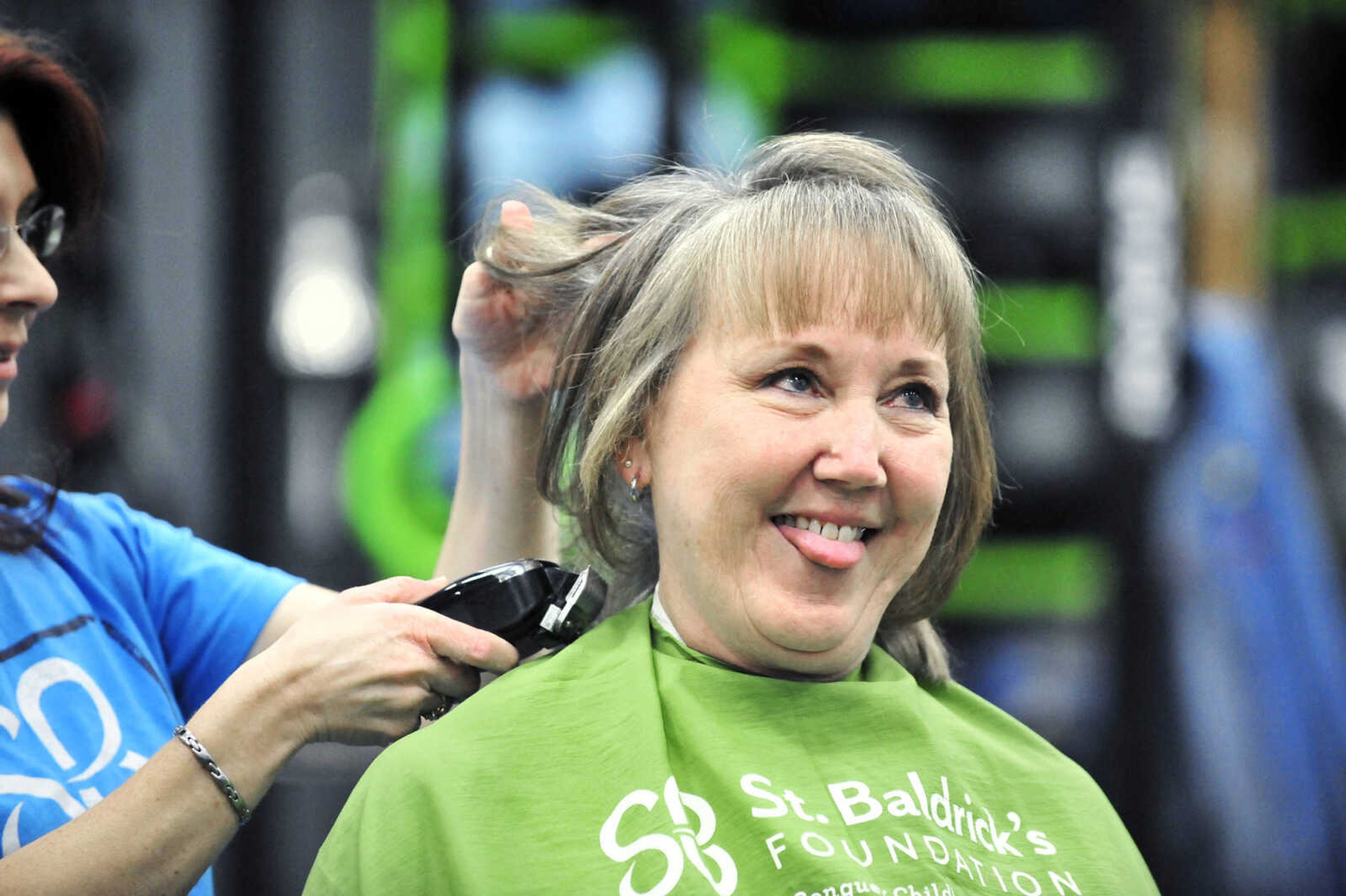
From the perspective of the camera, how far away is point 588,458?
1.71 m

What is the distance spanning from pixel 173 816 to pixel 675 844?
1.75 ft

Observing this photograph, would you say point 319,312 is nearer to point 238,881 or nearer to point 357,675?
point 238,881

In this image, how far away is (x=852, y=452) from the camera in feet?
4.99

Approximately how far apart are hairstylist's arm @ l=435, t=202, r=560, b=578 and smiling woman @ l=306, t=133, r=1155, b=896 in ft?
0.36

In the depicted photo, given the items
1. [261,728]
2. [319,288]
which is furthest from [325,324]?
[261,728]

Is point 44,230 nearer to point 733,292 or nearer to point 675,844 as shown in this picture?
point 733,292

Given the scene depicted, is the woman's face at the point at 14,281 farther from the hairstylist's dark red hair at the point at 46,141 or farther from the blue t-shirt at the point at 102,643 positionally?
the blue t-shirt at the point at 102,643

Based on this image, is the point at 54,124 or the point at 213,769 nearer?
the point at 213,769

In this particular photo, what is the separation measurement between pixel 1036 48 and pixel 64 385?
3103 mm

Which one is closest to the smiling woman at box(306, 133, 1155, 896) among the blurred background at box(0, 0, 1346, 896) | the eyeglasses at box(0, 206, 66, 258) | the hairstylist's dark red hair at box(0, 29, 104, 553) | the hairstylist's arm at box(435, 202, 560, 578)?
the hairstylist's arm at box(435, 202, 560, 578)

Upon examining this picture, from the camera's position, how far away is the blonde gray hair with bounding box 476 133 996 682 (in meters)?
1.58

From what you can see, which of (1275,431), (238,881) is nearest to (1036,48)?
(1275,431)

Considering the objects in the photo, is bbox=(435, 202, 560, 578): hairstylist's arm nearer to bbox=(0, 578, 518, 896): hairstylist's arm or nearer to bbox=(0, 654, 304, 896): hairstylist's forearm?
bbox=(0, 578, 518, 896): hairstylist's arm

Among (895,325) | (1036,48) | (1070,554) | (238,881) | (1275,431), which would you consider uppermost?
(1036,48)
